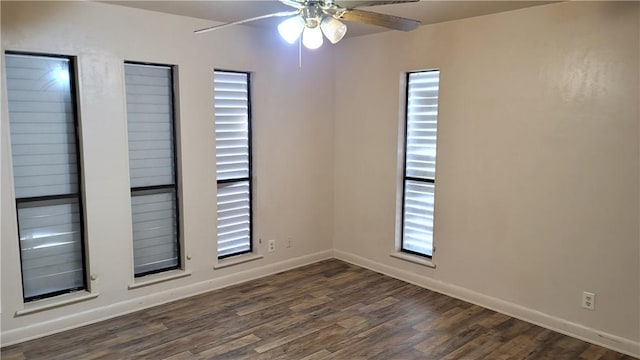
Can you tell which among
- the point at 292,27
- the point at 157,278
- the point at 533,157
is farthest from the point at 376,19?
the point at 157,278

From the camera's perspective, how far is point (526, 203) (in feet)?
12.2

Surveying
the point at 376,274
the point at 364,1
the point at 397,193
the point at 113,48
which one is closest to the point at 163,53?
the point at 113,48

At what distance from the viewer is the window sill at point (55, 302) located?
3416mm

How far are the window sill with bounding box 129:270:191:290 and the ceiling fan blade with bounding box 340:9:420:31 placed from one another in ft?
9.01

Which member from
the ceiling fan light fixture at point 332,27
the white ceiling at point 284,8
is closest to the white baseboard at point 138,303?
the white ceiling at point 284,8

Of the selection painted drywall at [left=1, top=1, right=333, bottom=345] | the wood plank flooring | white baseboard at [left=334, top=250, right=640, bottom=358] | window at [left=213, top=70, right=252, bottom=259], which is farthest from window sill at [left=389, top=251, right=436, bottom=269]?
window at [left=213, top=70, right=252, bottom=259]

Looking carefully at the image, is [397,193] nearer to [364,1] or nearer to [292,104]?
[292,104]

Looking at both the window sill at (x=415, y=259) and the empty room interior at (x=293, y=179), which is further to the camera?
the window sill at (x=415, y=259)

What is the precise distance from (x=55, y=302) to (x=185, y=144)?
157 cm

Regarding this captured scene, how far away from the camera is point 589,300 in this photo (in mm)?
3436

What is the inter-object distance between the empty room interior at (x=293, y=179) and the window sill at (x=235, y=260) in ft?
0.05

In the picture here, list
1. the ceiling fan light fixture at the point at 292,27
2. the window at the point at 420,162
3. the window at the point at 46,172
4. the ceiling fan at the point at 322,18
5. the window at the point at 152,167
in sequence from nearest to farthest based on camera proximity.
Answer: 1. the ceiling fan at the point at 322,18
2. the ceiling fan light fixture at the point at 292,27
3. the window at the point at 46,172
4. the window at the point at 152,167
5. the window at the point at 420,162

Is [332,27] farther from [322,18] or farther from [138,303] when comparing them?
[138,303]

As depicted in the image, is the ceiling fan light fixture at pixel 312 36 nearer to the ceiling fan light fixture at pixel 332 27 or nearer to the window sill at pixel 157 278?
the ceiling fan light fixture at pixel 332 27
